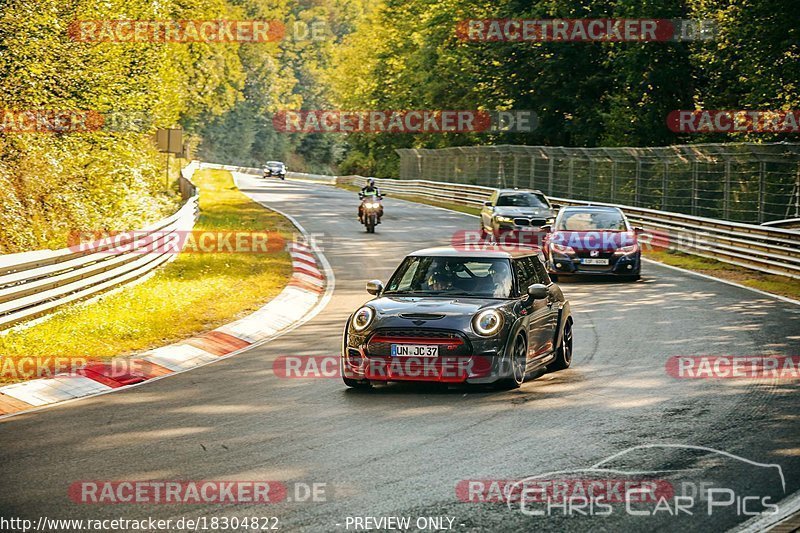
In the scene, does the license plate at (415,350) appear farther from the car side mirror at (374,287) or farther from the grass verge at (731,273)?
the grass verge at (731,273)

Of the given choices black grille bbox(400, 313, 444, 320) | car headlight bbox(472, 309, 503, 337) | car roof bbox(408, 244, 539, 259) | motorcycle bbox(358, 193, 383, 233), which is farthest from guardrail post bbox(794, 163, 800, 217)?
black grille bbox(400, 313, 444, 320)

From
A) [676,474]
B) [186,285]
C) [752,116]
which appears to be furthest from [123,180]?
[676,474]

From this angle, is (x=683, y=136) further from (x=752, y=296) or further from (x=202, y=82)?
(x=202, y=82)

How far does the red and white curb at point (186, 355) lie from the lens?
464 inches

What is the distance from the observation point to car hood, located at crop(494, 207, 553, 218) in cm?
3062

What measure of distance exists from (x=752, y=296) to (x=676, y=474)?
13.5 meters

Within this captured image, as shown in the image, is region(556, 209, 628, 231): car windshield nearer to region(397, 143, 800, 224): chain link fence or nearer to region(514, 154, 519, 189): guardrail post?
region(397, 143, 800, 224): chain link fence

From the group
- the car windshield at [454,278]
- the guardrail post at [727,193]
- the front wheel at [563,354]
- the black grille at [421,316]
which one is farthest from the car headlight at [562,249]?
the black grille at [421,316]

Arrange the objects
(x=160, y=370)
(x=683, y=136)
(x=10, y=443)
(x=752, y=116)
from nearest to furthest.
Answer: (x=10, y=443), (x=160, y=370), (x=752, y=116), (x=683, y=136)

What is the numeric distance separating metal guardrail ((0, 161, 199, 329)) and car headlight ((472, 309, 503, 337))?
614cm

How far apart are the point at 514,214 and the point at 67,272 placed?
16.1 meters

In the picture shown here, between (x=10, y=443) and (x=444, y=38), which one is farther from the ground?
(x=444, y=38)

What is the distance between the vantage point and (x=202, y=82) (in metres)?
67.8

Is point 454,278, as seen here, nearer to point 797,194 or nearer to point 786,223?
point 786,223
